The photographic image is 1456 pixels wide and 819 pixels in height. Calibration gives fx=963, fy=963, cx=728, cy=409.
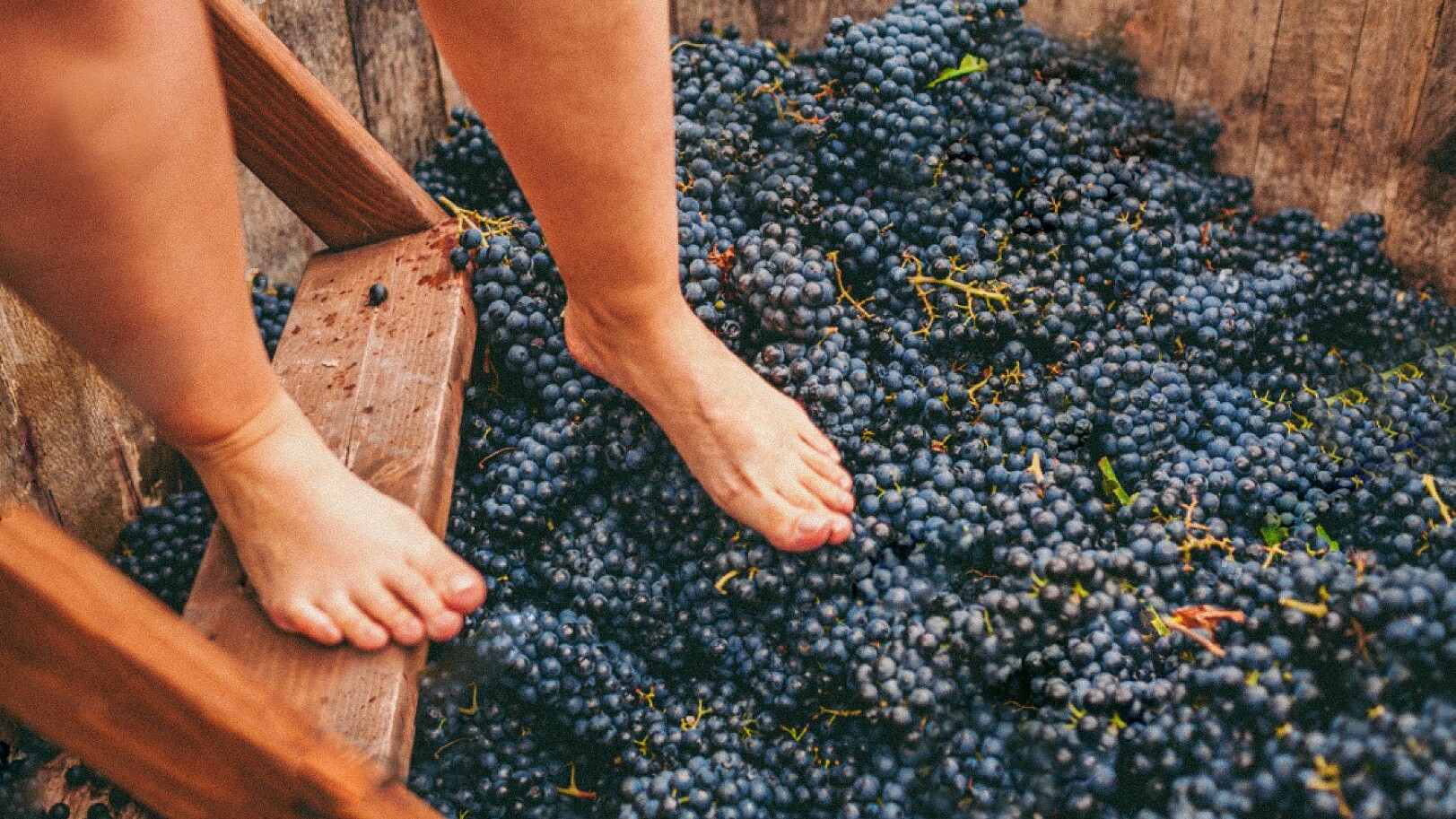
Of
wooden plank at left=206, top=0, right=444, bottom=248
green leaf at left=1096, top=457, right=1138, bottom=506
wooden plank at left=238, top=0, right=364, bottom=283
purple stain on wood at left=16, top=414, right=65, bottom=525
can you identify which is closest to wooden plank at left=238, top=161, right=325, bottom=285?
wooden plank at left=238, top=0, right=364, bottom=283

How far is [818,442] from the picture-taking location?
123 cm

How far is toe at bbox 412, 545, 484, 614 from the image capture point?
1088 mm

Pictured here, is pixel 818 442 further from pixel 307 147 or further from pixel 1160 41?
pixel 1160 41

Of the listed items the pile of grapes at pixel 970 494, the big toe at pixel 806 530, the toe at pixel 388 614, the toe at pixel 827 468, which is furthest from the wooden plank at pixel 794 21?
the toe at pixel 388 614

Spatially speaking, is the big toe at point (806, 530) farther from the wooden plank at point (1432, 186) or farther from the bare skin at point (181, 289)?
the wooden plank at point (1432, 186)

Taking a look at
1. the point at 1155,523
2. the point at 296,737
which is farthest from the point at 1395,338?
the point at 296,737

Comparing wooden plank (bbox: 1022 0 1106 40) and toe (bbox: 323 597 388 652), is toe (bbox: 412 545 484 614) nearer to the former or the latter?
toe (bbox: 323 597 388 652)

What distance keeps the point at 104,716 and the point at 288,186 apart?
888 mm

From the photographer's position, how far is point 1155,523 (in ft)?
3.76

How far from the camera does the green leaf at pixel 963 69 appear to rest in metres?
1.54

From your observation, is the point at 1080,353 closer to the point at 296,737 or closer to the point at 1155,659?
the point at 1155,659

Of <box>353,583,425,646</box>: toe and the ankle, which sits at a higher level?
the ankle

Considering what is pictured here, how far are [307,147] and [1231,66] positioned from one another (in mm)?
1457

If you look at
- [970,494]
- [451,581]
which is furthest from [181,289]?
[970,494]
